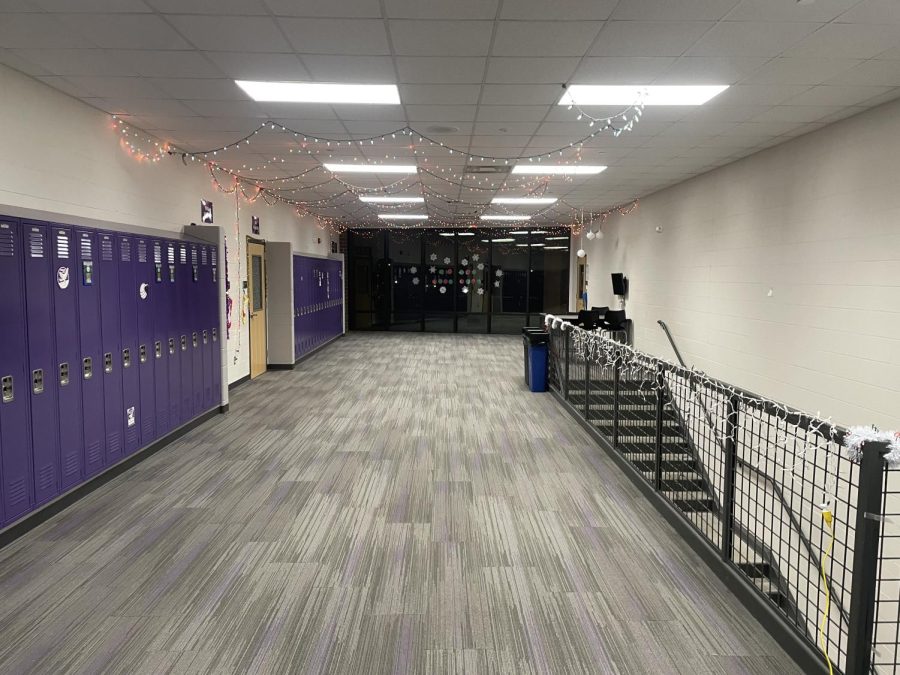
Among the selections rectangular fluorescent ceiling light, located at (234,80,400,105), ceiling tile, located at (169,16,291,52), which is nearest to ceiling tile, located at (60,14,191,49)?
ceiling tile, located at (169,16,291,52)

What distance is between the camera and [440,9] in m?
3.10

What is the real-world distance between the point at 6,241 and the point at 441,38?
286cm

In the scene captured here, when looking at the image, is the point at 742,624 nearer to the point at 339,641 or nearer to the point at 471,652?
the point at 471,652

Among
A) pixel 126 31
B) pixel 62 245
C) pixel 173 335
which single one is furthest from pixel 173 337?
pixel 126 31

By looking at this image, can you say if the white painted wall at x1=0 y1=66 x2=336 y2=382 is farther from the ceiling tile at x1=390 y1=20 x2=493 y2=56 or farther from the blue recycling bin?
the blue recycling bin

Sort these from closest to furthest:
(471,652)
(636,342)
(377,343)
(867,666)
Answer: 1. (867,666)
2. (471,652)
3. (636,342)
4. (377,343)

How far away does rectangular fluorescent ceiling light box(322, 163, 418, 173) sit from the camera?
726cm

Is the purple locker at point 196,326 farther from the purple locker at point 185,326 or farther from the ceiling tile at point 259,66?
the ceiling tile at point 259,66

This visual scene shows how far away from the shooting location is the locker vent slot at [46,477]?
12.5ft

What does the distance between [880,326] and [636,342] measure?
237 inches

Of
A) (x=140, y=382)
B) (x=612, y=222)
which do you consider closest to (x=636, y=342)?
(x=612, y=222)

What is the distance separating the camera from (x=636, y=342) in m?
10.8

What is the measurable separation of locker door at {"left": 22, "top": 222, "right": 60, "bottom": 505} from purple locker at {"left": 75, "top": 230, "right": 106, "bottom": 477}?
315mm

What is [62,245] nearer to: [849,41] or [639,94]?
A: [639,94]
